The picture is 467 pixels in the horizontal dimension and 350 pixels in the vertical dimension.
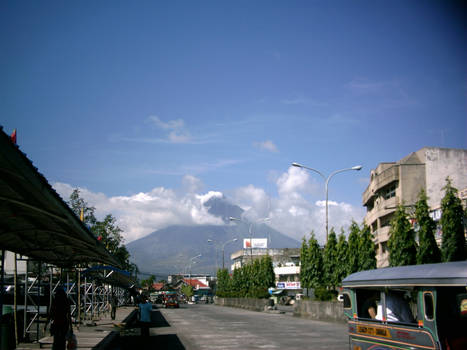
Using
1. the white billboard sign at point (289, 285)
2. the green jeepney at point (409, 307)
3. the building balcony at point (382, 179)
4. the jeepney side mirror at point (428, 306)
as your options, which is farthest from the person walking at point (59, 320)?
the white billboard sign at point (289, 285)

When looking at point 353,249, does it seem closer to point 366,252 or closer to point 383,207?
point 366,252

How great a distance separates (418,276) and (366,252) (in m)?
23.8

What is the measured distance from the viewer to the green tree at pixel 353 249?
1315 inches

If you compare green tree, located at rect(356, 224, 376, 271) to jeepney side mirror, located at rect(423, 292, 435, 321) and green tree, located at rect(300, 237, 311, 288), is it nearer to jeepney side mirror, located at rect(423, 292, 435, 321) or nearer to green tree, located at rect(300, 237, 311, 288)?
green tree, located at rect(300, 237, 311, 288)

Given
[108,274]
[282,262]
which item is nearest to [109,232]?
[108,274]

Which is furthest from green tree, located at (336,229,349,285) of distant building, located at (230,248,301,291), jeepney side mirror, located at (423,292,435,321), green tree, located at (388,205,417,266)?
distant building, located at (230,248,301,291)

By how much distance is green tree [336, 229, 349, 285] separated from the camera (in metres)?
35.3

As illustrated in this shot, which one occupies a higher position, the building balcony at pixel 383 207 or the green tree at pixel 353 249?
the building balcony at pixel 383 207

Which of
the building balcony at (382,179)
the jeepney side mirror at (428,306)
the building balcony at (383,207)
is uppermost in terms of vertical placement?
the building balcony at (382,179)

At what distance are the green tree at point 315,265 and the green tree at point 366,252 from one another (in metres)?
8.01

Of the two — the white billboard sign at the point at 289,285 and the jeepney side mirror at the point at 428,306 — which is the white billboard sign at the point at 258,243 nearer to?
the white billboard sign at the point at 289,285

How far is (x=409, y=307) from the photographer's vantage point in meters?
10.0

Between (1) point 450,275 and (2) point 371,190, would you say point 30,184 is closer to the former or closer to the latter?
(1) point 450,275

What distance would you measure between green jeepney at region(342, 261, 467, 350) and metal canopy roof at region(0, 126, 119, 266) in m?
6.40
